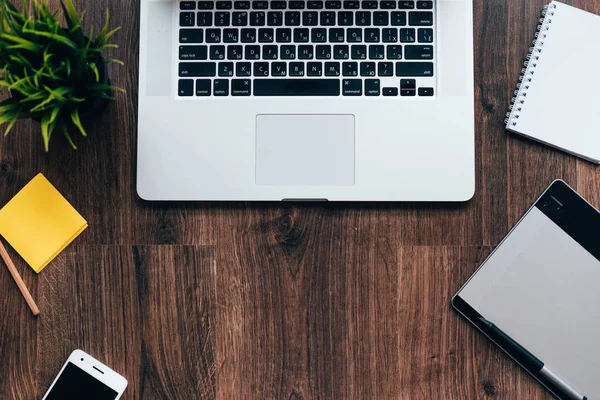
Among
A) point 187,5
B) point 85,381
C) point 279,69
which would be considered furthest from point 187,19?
point 85,381

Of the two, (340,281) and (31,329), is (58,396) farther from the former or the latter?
(340,281)

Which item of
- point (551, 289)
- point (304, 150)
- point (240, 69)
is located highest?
point (240, 69)

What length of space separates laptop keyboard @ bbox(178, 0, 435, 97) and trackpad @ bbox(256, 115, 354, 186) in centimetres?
4

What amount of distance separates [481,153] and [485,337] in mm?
231

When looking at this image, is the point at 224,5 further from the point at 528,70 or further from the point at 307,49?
the point at 528,70

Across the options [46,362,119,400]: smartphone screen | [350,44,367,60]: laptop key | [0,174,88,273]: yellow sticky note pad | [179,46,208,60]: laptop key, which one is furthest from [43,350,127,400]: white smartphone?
[350,44,367,60]: laptop key

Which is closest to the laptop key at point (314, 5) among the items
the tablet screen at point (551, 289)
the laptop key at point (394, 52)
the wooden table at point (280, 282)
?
the laptop key at point (394, 52)

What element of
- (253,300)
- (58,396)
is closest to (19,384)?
(58,396)

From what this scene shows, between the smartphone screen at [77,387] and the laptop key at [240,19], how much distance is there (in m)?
0.47

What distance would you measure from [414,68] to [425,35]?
0.14 feet

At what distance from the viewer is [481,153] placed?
2.26 feet

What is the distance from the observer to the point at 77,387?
674 mm

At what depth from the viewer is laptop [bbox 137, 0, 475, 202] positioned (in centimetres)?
66

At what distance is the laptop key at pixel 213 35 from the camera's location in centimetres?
67
